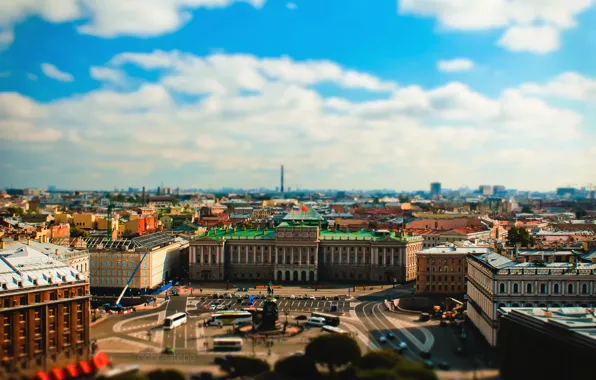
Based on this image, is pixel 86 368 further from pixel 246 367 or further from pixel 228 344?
pixel 228 344

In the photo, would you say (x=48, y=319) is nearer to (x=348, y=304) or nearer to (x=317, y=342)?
(x=317, y=342)

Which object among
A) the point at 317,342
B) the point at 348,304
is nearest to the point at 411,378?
the point at 317,342

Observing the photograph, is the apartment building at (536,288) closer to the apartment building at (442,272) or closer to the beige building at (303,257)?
the apartment building at (442,272)

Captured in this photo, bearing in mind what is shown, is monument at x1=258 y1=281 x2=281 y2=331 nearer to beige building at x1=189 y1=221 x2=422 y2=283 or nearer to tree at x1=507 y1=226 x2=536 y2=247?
beige building at x1=189 y1=221 x2=422 y2=283

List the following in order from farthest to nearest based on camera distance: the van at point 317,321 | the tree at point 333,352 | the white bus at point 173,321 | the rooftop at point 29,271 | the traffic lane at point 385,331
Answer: the van at point 317,321 → the white bus at point 173,321 → the traffic lane at point 385,331 → the rooftop at point 29,271 → the tree at point 333,352

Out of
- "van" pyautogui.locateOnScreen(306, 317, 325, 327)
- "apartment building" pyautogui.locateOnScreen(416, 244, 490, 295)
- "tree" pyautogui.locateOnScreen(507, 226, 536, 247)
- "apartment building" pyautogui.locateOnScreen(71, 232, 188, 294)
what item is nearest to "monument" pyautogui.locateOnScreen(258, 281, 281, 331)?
"van" pyautogui.locateOnScreen(306, 317, 325, 327)

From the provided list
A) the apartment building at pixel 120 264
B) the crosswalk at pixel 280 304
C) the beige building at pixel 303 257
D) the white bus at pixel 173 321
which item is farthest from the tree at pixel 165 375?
the beige building at pixel 303 257

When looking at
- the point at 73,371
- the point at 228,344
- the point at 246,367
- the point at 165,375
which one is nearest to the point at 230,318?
the point at 228,344

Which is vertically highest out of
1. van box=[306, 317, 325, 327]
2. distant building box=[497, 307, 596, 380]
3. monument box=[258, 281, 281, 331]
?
distant building box=[497, 307, 596, 380]
